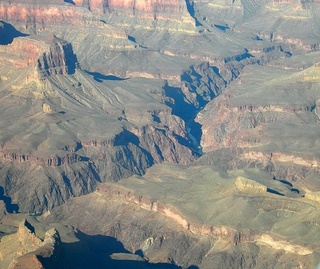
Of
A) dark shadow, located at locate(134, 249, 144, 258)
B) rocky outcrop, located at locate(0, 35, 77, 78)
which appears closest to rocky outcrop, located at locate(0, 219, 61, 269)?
dark shadow, located at locate(134, 249, 144, 258)

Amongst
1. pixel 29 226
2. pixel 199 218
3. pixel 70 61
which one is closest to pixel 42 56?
pixel 70 61

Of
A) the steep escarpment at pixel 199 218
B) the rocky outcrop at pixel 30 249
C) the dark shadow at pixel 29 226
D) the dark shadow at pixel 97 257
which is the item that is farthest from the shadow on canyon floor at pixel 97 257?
the dark shadow at pixel 29 226

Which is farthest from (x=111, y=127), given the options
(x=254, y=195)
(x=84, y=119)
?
(x=254, y=195)

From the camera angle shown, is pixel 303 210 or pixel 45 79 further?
pixel 45 79

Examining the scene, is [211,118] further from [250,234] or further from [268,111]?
[250,234]

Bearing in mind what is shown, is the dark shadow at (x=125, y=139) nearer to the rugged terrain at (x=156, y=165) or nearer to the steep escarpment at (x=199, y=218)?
the rugged terrain at (x=156, y=165)

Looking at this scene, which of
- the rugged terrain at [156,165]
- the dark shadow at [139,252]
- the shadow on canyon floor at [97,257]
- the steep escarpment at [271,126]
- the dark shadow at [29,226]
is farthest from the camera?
the steep escarpment at [271,126]

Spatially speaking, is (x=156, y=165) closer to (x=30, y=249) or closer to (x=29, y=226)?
(x=29, y=226)

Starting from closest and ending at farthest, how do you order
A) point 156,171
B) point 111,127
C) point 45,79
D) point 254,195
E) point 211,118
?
point 254,195 → point 156,171 → point 111,127 → point 45,79 → point 211,118

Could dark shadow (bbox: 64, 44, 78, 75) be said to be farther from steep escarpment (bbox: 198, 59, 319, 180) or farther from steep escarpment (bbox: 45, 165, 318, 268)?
steep escarpment (bbox: 45, 165, 318, 268)
